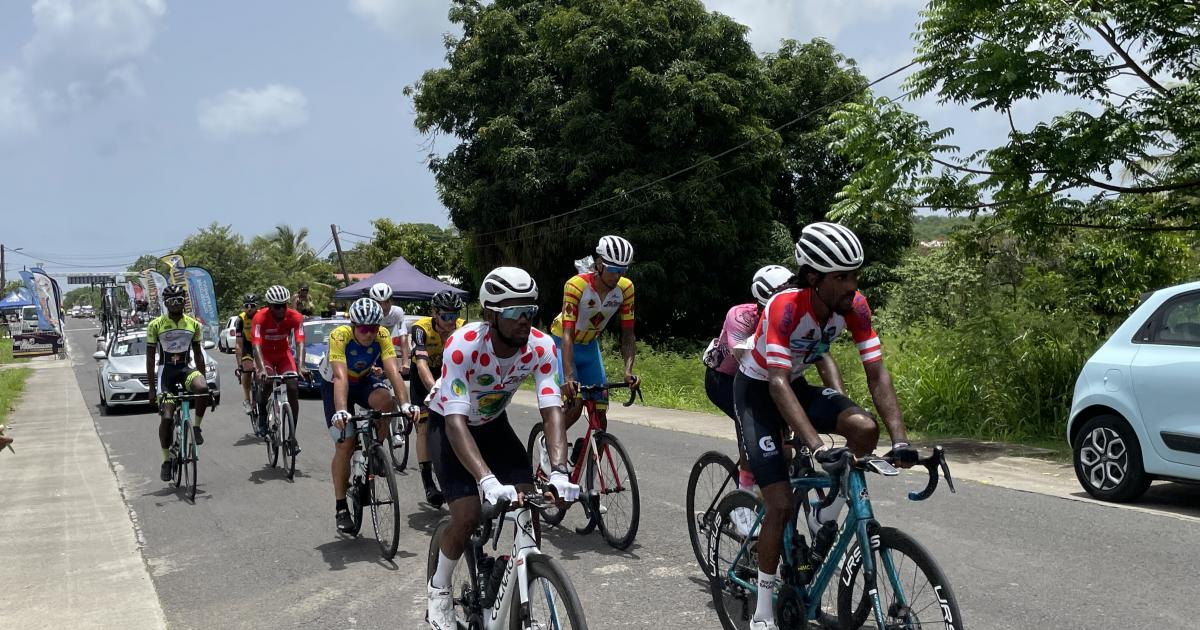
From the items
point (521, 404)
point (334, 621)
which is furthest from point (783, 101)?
point (334, 621)

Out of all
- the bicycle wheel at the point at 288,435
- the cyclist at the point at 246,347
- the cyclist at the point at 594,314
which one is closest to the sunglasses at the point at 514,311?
the cyclist at the point at 594,314

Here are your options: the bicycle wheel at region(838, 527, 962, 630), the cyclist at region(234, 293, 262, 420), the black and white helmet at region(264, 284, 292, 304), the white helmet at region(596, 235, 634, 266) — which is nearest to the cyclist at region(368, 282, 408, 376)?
the black and white helmet at region(264, 284, 292, 304)

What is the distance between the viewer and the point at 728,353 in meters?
6.08

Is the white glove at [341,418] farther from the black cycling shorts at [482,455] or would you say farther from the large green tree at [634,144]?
the large green tree at [634,144]

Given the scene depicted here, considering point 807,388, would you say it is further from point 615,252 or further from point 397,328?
point 397,328

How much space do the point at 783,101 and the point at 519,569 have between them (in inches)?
1231

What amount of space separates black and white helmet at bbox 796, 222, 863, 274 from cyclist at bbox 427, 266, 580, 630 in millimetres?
1148

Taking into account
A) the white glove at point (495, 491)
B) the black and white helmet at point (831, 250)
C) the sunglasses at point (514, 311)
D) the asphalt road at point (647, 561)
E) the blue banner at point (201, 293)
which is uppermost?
the blue banner at point (201, 293)

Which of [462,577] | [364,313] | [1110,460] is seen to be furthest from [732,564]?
[1110,460]

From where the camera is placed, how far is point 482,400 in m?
4.68

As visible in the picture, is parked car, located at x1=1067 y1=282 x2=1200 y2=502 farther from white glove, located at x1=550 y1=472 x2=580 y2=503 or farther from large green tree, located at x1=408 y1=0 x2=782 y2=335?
large green tree, located at x1=408 y1=0 x2=782 y2=335

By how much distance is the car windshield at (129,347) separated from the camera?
2042cm

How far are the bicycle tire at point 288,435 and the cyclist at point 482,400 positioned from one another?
6.30m

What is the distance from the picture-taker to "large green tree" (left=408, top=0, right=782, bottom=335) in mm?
27844
